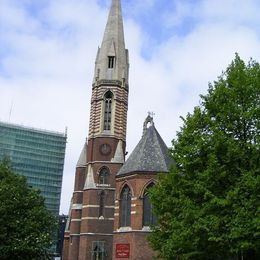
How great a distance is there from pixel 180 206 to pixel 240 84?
7.80 meters

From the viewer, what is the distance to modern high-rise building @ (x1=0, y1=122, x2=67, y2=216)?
13425 centimetres

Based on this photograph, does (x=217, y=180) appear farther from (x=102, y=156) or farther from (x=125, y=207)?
(x=102, y=156)

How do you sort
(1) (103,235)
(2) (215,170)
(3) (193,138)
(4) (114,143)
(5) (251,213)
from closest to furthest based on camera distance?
1. (5) (251,213)
2. (2) (215,170)
3. (3) (193,138)
4. (1) (103,235)
5. (4) (114,143)

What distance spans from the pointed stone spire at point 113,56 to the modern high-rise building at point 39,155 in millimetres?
75748

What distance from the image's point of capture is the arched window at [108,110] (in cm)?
5883

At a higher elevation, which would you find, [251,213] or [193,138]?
[193,138]

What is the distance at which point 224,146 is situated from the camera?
25.9 metres

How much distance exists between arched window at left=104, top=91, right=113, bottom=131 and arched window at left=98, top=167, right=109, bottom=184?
5590 mm

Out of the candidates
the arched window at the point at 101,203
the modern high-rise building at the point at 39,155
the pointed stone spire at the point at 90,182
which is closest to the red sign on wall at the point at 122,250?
the arched window at the point at 101,203

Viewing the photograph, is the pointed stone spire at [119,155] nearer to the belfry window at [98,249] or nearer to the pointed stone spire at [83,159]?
the pointed stone spire at [83,159]

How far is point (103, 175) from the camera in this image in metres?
55.4

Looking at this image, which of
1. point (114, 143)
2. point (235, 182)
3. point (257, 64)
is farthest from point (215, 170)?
point (114, 143)

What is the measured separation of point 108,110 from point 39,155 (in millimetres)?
85528

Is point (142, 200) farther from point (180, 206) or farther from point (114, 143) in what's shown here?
point (180, 206)
